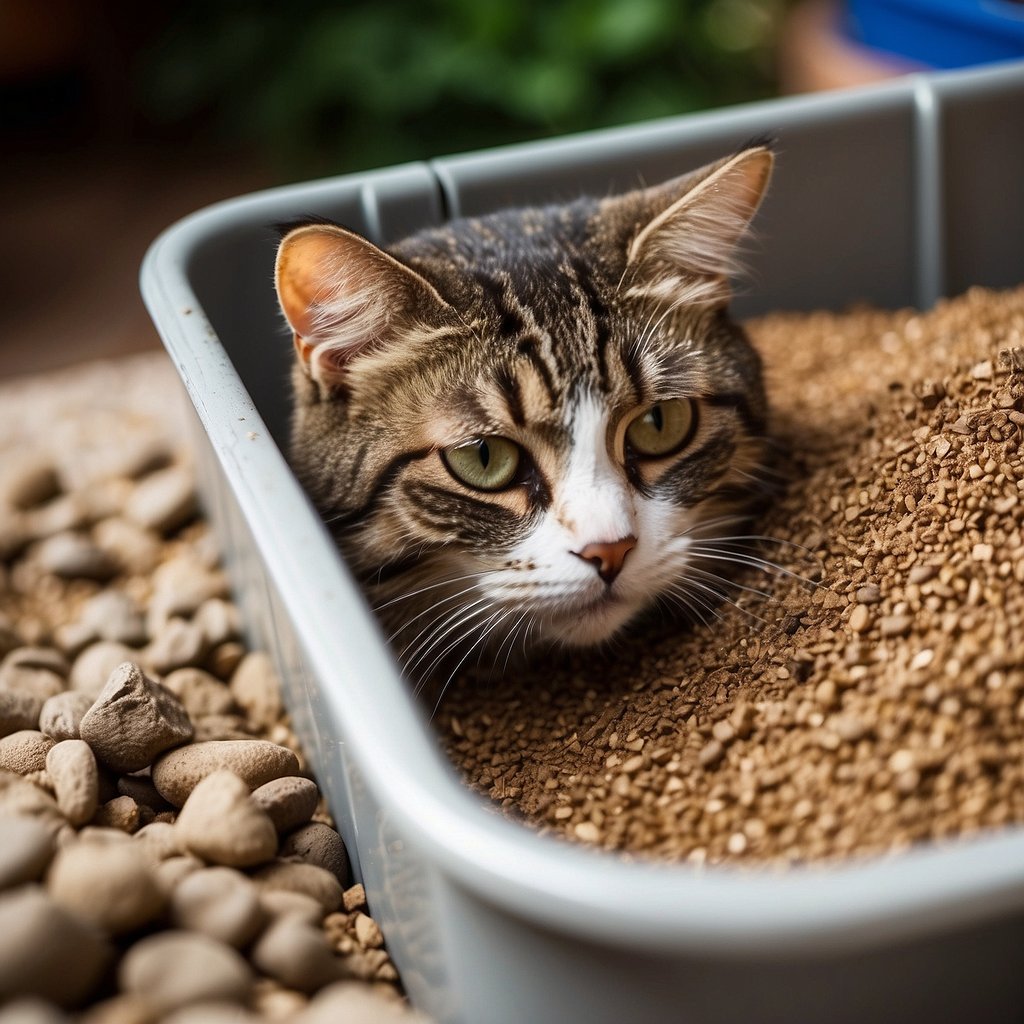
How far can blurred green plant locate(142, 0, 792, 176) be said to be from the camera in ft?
10.6

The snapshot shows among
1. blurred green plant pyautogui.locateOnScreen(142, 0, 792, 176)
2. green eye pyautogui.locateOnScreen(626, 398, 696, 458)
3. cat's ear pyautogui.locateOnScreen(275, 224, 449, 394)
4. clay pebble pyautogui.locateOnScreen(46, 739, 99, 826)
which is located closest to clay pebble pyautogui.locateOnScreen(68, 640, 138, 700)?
clay pebble pyautogui.locateOnScreen(46, 739, 99, 826)

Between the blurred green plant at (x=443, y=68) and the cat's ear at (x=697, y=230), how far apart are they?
1.96 meters

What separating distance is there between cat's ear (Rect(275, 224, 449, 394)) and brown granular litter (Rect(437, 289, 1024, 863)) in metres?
0.42

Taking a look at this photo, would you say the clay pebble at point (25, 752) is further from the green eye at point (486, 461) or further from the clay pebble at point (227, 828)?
the green eye at point (486, 461)

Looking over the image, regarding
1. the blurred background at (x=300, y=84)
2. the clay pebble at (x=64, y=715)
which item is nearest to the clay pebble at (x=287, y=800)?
the clay pebble at (x=64, y=715)

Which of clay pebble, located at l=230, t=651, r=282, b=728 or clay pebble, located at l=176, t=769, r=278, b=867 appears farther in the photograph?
clay pebble, located at l=230, t=651, r=282, b=728

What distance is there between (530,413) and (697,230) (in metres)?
0.33

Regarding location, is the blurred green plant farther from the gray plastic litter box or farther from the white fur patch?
the white fur patch

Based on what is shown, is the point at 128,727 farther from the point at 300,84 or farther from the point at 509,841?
the point at 300,84

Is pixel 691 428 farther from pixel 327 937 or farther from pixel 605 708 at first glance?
pixel 327 937

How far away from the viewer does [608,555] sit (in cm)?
115

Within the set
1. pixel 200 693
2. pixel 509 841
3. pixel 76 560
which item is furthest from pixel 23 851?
pixel 76 560

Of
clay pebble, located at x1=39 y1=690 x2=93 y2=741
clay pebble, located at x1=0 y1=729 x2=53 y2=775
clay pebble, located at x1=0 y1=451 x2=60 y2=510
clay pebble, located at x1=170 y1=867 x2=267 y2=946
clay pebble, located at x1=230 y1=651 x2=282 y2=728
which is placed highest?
clay pebble, located at x1=170 y1=867 x2=267 y2=946

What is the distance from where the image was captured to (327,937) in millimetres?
1033
